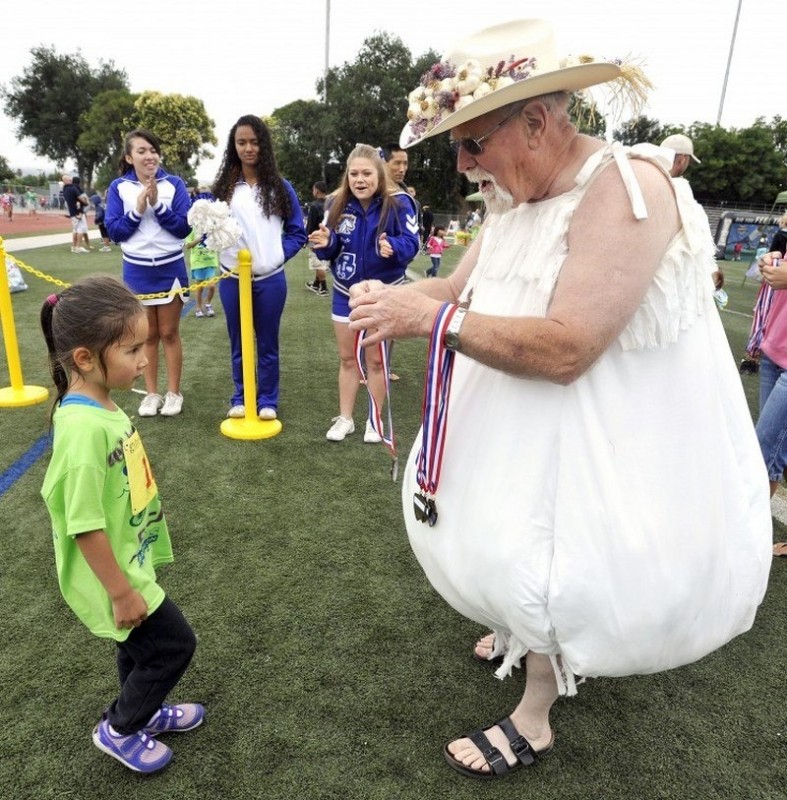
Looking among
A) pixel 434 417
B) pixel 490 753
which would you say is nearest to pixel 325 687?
pixel 490 753

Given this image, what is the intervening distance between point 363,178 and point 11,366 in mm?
3256

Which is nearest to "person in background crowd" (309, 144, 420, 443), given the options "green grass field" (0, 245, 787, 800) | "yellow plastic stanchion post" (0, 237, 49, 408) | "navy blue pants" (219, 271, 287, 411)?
"navy blue pants" (219, 271, 287, 411)

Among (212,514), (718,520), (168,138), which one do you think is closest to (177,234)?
(212,514)

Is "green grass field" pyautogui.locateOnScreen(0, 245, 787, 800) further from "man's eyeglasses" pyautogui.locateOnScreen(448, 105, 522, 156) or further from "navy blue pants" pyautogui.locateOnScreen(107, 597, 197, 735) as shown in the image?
"man's eyeglasses" pyautogui.locateOnScreen(448, 105, 522, 156)

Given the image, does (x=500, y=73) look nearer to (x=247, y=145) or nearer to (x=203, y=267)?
(x=247, y=145)

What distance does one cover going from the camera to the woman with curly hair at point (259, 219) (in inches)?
162

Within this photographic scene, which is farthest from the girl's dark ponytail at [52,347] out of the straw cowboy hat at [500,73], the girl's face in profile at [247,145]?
the girl's face in profile at [247,145]

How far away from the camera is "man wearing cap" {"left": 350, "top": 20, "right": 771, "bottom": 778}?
53.4 inches

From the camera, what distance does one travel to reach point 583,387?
1449mm

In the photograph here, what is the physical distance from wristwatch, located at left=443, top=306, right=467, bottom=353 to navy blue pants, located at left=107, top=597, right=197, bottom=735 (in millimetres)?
1187

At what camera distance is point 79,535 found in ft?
5.01

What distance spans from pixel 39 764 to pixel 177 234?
3.41 m

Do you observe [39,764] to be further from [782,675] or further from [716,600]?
[782,675]

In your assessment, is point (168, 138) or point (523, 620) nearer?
point (523, 620)
